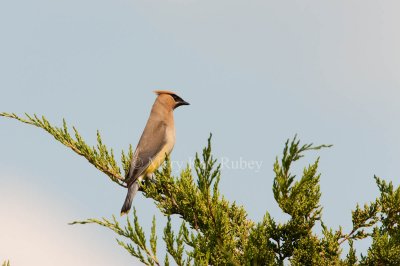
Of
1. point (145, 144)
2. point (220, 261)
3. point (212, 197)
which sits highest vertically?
point (145, 144)

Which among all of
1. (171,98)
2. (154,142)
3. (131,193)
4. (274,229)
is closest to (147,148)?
(154,142)

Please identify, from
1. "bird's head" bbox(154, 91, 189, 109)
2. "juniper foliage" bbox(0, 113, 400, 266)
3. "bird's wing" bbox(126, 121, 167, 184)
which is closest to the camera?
"juniper foliage" bbox(0, 113, 400, 266)

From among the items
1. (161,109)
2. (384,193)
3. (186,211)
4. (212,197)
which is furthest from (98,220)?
(161,109)

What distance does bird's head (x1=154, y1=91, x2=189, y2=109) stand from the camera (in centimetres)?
849

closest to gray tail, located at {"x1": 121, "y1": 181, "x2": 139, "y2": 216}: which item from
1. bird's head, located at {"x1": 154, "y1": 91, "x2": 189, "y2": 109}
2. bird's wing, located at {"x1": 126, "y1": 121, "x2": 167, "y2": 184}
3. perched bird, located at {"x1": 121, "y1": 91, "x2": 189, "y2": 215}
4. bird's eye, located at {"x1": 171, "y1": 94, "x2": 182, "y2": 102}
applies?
perched bird, located at {"x1": 121, "y1": 91, "x2": 189, "y2": 215}

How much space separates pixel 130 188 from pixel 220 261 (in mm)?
2607

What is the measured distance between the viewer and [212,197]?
426cm

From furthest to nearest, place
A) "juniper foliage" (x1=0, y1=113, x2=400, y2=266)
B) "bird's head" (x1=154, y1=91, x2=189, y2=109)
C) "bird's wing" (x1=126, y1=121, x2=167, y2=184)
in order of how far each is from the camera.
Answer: "bird's head" (x1=154, y1=91, x2=189, y2=109)
"bird's wing" (x1=126, y1=121, x2=167, y2=184)
"juniper foliage" (x1=0, y1=113, x2=400, y2=266)

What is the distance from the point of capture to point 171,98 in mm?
8523

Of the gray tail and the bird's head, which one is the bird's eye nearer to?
the bird's head

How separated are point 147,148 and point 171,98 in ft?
4.01

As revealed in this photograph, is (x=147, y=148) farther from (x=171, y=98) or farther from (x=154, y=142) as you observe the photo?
(x=171, y=98)

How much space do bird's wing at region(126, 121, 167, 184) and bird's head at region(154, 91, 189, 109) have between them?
482 mm

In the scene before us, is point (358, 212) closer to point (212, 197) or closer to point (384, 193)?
point (384, 193)
